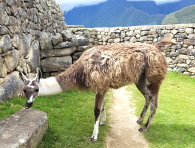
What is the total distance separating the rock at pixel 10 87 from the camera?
777cm

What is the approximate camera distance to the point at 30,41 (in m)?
9.75

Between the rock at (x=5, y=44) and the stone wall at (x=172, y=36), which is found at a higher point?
the rock at (x=5, y=44)

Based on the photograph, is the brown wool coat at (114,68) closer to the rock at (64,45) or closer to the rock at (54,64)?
the rock at (54,64)

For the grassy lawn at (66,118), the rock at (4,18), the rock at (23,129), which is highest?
the rock at (4,18)

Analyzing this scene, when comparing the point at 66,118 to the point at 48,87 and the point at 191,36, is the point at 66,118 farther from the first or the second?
the point at 191,36

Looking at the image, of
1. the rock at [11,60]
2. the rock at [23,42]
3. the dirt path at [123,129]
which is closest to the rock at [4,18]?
the rock at [23,42]

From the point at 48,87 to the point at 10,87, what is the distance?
2.04m

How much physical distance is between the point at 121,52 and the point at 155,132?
2145 millimetres

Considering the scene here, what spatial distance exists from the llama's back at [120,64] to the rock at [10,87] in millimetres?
2271

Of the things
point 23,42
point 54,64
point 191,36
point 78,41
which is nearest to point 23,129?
point 23,42

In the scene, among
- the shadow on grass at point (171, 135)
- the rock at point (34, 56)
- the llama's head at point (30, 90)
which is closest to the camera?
the llama's head at point (30, 90)

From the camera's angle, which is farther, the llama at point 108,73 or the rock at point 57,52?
the rock at point 57,52

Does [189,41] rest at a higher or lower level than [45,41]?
lower

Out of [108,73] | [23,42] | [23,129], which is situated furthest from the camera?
[23,42]
